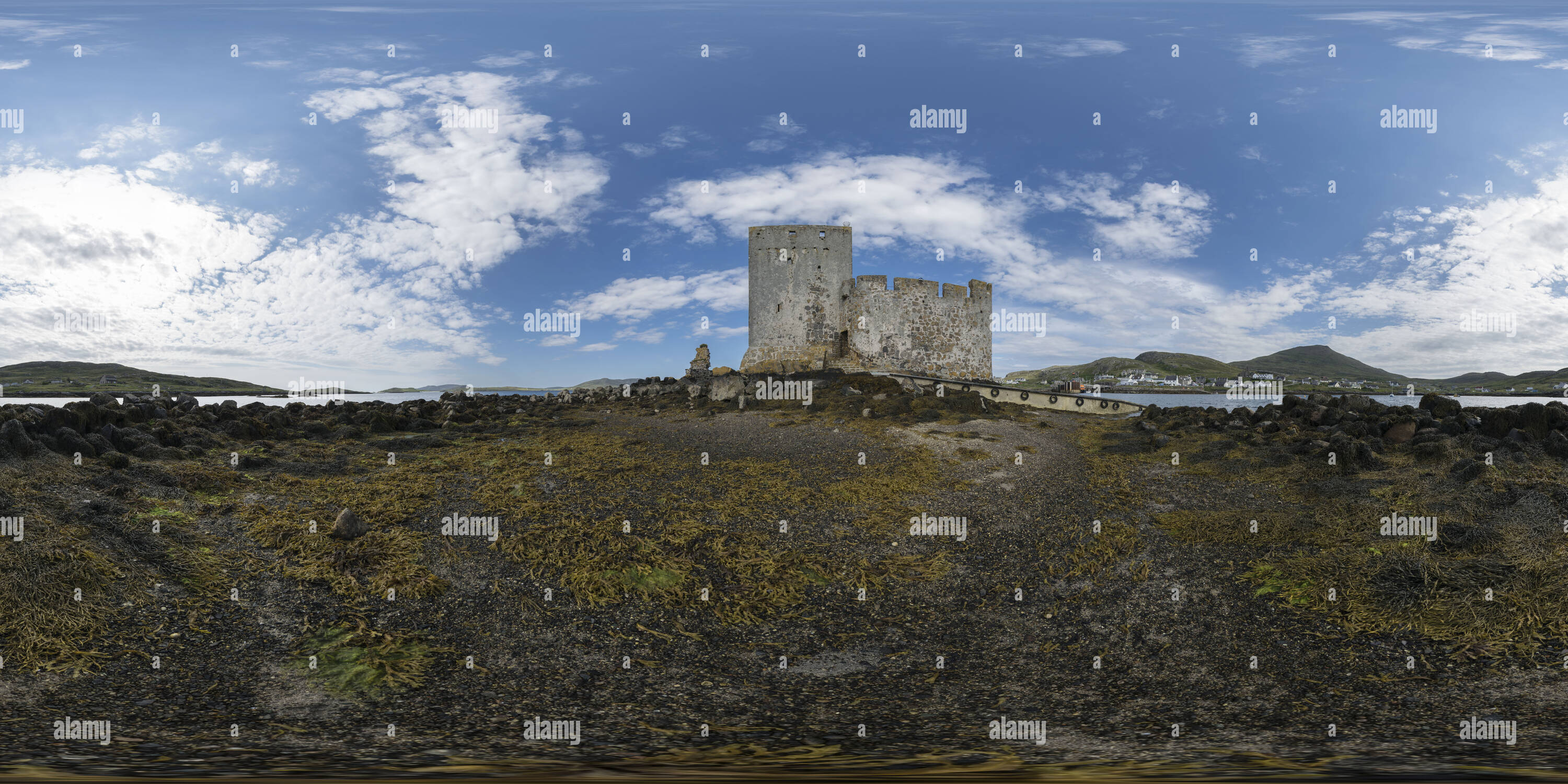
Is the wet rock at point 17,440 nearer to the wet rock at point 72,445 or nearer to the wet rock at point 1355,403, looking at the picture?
the wet rock at point 72,445

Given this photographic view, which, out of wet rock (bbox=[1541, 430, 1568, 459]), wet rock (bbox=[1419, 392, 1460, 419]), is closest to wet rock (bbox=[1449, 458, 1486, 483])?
wet rock (bbox=[1541, 430, 1568, 459])

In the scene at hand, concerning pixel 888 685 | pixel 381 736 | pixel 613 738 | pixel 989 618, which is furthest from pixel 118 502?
pixel 989 618

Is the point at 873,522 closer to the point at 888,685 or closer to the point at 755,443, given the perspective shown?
the point at 888,685

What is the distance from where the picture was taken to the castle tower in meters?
31.4

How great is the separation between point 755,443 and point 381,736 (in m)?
9.63

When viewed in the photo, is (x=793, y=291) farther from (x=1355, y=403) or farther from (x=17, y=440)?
(x=17, y=440)

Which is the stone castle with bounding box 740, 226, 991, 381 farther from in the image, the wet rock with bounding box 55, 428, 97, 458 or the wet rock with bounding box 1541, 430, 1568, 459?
the wet rock with bounding box 55, 428, 97, 458

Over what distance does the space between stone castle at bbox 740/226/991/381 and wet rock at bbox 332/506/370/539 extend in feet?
77.3

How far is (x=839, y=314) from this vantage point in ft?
106

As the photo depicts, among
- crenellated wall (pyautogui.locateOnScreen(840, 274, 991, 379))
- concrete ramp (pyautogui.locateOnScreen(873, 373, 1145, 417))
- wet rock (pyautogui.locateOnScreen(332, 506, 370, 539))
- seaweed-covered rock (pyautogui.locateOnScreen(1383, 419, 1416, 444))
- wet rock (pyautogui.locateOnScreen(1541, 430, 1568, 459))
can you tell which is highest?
crenellated wall (pyautogui.locateOnScreen(840, 274, 991, 379))

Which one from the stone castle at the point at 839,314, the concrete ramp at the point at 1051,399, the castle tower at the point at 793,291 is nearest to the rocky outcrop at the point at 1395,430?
the concrete ramp at the point at 1051,399

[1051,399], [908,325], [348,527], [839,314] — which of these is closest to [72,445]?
[348,527]

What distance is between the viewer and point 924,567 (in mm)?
7348

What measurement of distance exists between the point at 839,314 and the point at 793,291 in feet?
7.69
